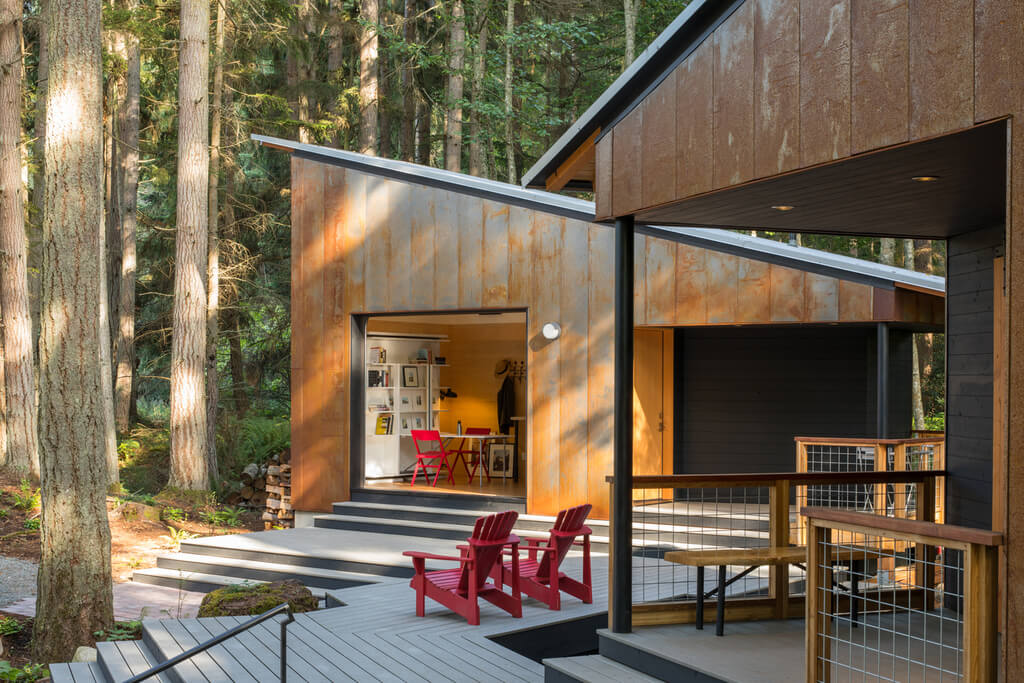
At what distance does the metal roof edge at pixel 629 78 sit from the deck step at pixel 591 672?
9.78ft

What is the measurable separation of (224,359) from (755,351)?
50.2 ft

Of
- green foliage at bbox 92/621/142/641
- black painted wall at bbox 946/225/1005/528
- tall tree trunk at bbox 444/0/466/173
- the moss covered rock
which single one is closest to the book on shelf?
the moss covered rock

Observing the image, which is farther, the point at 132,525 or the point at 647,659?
the point at 132,525

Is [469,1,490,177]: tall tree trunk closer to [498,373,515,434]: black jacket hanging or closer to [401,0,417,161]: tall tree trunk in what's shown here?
[401,0,417,161]: tall tree trunk

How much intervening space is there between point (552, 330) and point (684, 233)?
174cm

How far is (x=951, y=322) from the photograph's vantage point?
642cm

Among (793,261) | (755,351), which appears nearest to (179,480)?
(755,351)

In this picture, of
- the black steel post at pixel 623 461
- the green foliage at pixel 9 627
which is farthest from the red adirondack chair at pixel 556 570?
the green foliage at pixel 9 627

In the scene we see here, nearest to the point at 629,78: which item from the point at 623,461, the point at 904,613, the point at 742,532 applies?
the point at 623,461

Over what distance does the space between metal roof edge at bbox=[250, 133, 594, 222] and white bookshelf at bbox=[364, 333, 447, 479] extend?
7.65 ft

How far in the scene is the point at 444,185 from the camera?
11.5 m

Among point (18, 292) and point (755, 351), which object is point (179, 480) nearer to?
point (18, 292)

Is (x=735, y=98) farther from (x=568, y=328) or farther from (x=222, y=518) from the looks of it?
(x=222, y=518)

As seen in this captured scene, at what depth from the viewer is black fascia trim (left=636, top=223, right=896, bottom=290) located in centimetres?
951
